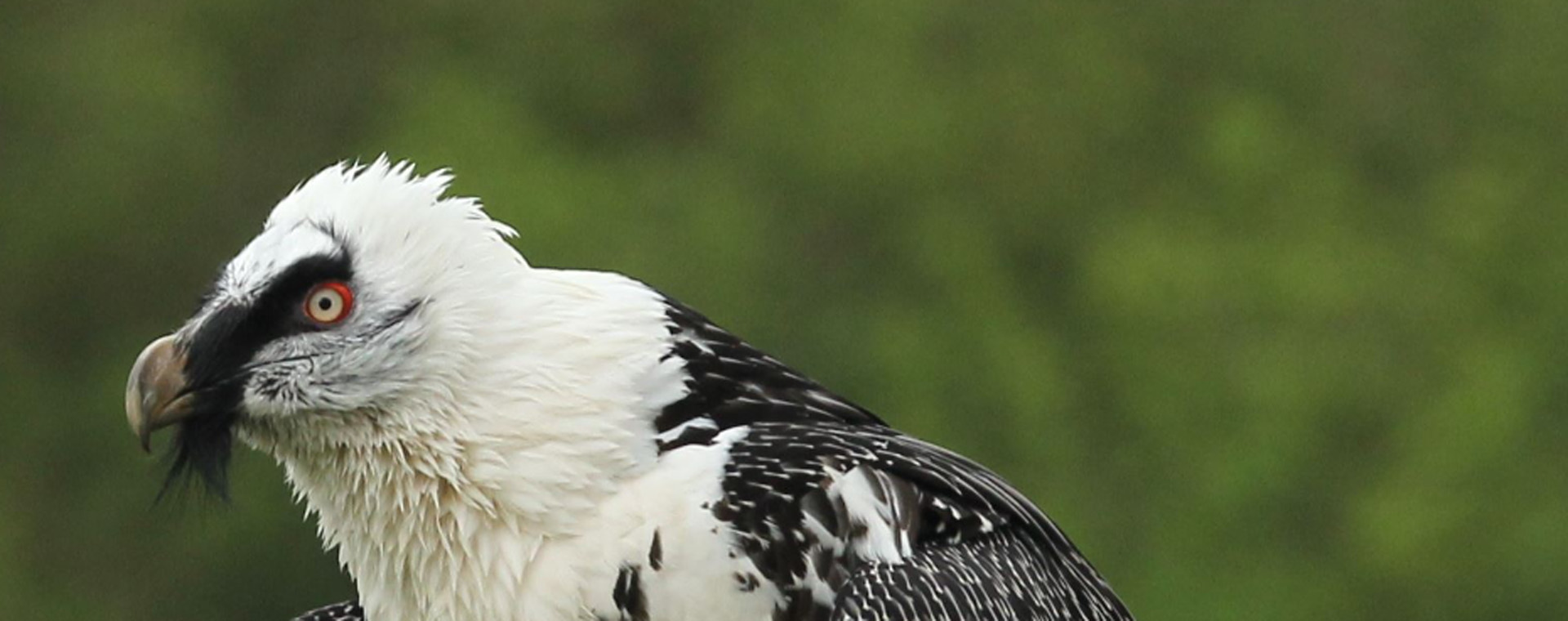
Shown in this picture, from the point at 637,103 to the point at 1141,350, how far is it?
5.52 m

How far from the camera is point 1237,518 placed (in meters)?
19.7

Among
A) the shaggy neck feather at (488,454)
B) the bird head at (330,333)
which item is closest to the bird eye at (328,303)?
the bird head at (330,333)

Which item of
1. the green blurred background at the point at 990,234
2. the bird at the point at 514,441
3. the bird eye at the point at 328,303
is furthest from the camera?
the green blurred background at the point at 990,234

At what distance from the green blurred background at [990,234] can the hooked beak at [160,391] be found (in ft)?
42.7

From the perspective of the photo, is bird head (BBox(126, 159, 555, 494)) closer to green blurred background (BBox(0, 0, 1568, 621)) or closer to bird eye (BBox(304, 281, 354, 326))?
bird eye (BBox(304, 281, 354, 326))

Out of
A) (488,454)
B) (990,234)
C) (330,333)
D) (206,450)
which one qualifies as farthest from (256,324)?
(990,234)

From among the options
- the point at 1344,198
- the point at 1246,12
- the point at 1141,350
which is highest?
the point at 1246,12

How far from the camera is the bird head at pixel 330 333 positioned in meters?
6.14

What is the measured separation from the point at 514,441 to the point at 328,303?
0.54 meters

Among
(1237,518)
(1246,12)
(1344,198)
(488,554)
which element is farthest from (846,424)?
(1246,12)

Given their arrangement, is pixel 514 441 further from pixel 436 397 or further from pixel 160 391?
pixel 160 391

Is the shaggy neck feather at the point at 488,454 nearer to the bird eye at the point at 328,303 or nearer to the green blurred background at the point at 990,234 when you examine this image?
the bird eye at the point at 328,303

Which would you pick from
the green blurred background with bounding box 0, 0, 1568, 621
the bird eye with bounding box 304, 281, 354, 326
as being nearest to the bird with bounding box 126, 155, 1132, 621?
the bird eye with bounding box 304, 281, 354, 326

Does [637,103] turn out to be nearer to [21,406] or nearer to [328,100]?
[328,100]
